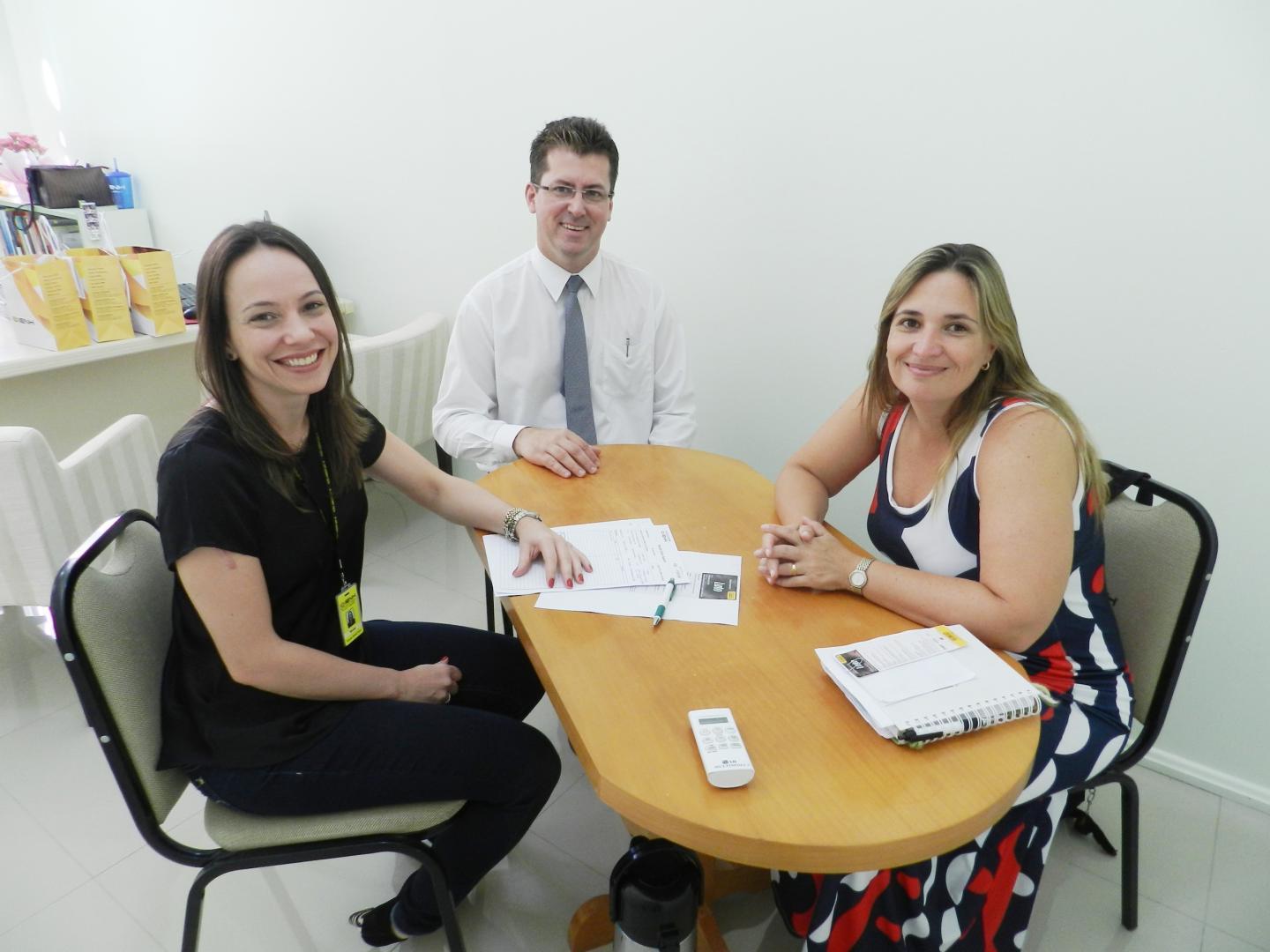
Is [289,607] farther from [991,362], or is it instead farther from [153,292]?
[153,292]

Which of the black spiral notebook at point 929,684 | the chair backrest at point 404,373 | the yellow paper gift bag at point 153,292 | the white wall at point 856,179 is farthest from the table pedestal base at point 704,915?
the yellow paper gift bag at point 153,292

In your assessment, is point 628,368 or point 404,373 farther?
point 404,373

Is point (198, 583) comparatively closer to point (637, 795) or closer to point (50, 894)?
point (637, 795)

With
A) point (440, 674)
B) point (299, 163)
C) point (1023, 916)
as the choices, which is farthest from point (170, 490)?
point (299, 163)

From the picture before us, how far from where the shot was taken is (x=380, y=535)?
3109mm

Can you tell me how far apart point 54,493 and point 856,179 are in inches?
82.1

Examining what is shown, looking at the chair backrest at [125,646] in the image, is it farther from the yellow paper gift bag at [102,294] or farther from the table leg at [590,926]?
the yellow paper gift bag at [102,294]

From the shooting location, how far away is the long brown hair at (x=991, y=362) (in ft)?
4.15

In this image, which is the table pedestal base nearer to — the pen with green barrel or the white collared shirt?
the pen with green barrel

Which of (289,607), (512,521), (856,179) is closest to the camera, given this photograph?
(289,607)

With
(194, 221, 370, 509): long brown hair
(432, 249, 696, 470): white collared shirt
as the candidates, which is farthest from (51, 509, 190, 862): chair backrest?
(432, 249, 696, 470): white collared shirt

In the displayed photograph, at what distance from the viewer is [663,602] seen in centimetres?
121

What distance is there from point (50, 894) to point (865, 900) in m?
1.62

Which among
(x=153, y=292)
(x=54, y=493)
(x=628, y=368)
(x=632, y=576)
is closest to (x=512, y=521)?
(x=632, y=576)
